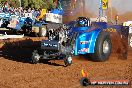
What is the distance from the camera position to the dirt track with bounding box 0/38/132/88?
7.87 metres

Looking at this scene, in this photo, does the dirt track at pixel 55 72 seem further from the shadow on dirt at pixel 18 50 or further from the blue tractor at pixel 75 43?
the blue tractor at pixel 75 43

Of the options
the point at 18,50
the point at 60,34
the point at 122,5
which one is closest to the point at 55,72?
the point at 60,34

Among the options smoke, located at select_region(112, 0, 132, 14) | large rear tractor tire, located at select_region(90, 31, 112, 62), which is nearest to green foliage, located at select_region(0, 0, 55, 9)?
smoke, located at select_region(112, 0, 132, 14)

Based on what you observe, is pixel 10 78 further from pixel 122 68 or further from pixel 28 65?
pixel 122 68

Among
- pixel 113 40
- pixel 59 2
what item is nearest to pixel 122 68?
pixel 113 40

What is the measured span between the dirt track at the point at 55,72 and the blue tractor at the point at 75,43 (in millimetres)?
254

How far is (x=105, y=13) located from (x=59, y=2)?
13.0ft

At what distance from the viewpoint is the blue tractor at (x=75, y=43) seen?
9984 mm

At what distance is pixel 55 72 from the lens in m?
9.12

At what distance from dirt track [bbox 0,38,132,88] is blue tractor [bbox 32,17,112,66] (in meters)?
0.25

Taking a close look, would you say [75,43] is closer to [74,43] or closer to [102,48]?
[74,43]

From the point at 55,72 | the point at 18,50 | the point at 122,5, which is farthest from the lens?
the point at 122,5

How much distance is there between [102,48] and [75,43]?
0.89m

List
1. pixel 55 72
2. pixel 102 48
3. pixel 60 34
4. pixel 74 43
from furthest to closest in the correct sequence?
pixel 102 48 < pixel 74 43 < pixel 60 34 < pixel 55 72
